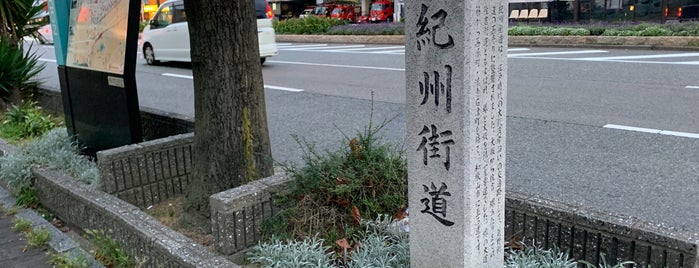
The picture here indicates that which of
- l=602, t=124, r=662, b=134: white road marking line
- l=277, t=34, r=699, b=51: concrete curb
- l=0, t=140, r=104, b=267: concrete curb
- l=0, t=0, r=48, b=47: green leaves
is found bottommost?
l=0, t=140, r=104, b=267: concrete curb

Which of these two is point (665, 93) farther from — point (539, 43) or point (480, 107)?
point (539, 43)

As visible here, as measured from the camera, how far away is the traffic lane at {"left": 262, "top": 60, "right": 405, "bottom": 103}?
1003 centimetres

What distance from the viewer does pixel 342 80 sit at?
11883 mm

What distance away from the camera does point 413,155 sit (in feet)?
8.28

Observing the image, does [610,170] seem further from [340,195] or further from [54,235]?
[54,235]

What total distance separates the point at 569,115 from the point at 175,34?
11.2 metres

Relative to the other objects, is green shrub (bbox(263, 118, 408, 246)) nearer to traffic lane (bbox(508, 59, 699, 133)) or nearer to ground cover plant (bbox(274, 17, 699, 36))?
traffic lane (bbox(508, 59, 699, 133))

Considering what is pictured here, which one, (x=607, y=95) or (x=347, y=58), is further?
(x=347, y=58)

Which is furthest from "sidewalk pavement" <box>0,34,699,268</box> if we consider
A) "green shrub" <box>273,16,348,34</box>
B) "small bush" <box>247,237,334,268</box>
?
"small bush" <box>247,237,334,268</box>

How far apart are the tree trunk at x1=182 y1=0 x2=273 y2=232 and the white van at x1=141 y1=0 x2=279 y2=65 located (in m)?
10.5

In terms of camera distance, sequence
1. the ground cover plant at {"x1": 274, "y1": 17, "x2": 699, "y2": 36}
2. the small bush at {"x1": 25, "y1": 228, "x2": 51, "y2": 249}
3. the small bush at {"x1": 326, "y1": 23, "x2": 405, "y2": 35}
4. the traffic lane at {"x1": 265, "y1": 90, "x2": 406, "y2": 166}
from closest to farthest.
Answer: the small bush at {"x1": 25, "y1": 228, "x2": 51, "y2": 249} → the traffic lane at {"x1": 265, "y1": 90, "x2": 406, "y2": 166} → the ground cover plant at {"x1": 274, "y1": 17, "x2": 699, "y2": 36} → the small bush at {"x1": 326, "y1": 23, "x2": 405, "y2": 35}

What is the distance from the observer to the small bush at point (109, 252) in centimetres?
353

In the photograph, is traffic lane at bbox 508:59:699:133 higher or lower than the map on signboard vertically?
lower

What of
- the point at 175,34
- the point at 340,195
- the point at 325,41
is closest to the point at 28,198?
the point at 340,195
